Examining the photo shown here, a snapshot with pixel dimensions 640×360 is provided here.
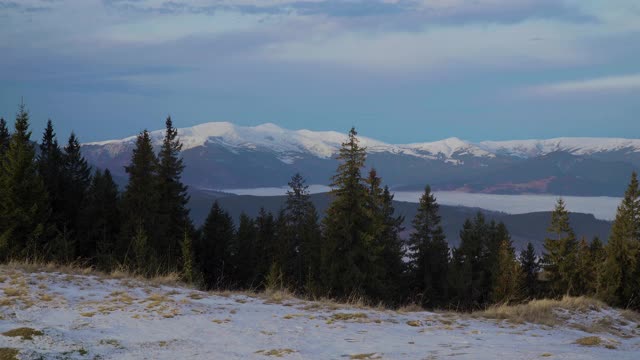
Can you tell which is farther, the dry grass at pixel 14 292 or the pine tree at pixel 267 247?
the pine tree at pixel 267 247

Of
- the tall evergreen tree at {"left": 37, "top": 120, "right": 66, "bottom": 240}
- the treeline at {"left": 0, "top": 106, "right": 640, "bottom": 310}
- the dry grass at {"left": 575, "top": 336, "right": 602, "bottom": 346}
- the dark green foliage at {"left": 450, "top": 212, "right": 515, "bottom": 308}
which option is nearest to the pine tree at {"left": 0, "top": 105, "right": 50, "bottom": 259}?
the treeline at {"left": 0, "top": 106, "right": 640, "bottom": 310}

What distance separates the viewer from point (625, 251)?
56.2 metres

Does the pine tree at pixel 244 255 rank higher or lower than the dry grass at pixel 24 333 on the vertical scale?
lower

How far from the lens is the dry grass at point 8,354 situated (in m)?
7.56

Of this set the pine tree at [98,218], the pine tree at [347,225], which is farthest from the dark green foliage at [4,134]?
the pine tree at [347,225]

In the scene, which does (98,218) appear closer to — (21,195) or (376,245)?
(21,195)

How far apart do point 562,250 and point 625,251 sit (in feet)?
20.4

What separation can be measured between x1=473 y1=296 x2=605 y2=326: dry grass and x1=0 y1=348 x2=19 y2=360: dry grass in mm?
9679

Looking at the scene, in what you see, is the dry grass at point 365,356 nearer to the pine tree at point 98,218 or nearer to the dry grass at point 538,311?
the dry grass at point 538,311

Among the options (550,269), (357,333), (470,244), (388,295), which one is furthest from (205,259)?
(357,333)

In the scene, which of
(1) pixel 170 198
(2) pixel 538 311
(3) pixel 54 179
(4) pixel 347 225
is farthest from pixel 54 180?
(2) pixel 538 311

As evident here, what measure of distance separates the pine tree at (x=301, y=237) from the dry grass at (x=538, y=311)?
39.1 m

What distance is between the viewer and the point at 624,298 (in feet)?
182

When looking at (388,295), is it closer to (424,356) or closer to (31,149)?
(31,149)
